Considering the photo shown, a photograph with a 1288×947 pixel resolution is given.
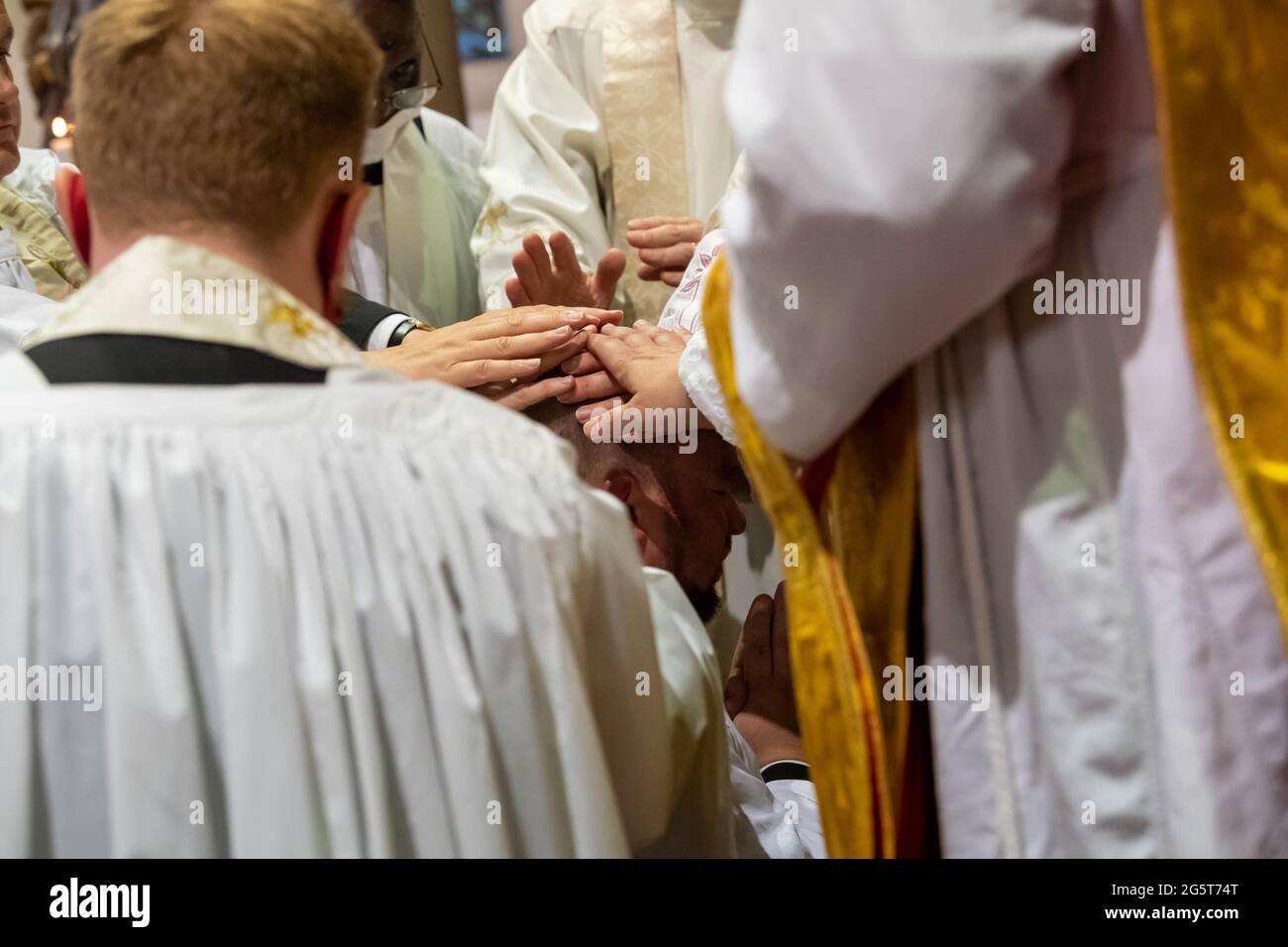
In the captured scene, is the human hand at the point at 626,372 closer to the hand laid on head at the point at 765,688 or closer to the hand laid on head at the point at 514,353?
the hand laid on head at the point at 514,353

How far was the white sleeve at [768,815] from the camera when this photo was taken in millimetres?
1701

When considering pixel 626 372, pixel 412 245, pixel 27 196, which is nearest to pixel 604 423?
pixel 626 372

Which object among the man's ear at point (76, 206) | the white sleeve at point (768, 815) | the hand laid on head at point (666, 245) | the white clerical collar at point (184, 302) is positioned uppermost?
the hand laid on head at point (666, 245)

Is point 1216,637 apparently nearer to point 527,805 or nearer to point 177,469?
point 527,805

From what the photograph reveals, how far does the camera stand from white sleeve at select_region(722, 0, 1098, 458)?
1.09 metres

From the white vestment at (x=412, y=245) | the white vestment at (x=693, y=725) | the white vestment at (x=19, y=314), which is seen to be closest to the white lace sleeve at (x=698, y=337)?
the white vestment at (x=693, y=725)

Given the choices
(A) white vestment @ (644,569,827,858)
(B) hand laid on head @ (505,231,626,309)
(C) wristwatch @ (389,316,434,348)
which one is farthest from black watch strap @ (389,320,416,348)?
(A) white vestment @ (644,569,827,858)

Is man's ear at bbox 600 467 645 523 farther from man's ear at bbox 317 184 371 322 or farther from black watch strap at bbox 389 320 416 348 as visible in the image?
man's ear at bbox 317 184 371 322

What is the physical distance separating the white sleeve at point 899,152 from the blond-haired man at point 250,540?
28cm

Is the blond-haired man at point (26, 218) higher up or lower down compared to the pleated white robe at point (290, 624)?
higher up

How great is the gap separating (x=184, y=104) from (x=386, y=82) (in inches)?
74.7

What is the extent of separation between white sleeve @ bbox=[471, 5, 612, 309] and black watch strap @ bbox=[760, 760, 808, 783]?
120cm
